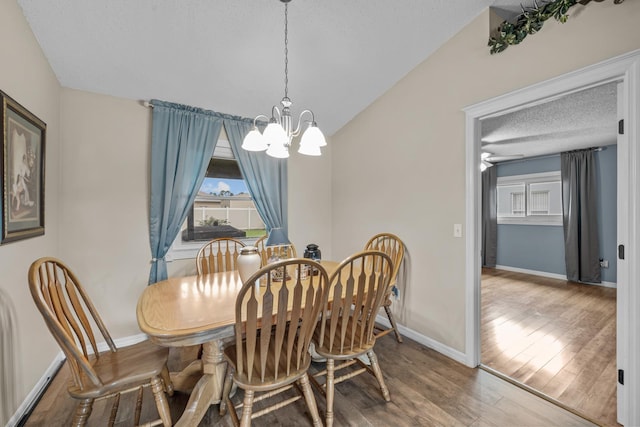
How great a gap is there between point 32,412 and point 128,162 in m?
1.92

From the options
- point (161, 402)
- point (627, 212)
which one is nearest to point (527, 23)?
point (627, 212)

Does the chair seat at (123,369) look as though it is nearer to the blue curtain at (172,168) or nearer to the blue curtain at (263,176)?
the blue curtain at (172,168)

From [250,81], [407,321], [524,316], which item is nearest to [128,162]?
[250,81]

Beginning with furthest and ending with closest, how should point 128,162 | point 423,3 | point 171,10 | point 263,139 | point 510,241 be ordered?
point 510,241 → point 128,162 → point 423,3 → point 171,10 → point 263,139

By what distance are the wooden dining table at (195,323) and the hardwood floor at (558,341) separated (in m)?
2.10

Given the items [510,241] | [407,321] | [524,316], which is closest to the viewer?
[407,321]

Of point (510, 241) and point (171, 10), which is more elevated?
point (171, 10)

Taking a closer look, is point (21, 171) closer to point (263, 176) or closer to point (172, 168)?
point (172, 168)

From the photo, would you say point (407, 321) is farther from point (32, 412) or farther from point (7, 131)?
point (7, 131)

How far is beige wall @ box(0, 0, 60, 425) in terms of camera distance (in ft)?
4.86

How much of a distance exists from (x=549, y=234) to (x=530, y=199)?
0.72 meters

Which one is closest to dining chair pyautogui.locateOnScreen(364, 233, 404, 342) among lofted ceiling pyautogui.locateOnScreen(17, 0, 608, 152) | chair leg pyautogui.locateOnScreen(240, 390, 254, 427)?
chair leg pyautogui.locateOnScreen(240, 390, 254, 427)

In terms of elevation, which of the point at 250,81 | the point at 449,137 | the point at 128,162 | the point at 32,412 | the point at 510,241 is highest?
the point at 250,81

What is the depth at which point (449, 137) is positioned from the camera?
2.33 m
